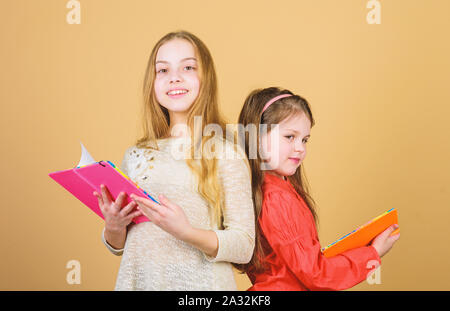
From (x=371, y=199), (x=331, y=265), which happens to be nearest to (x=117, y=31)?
(x=371, y=199)

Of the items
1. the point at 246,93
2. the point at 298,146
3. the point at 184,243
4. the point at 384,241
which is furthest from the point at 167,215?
the point at 246,93

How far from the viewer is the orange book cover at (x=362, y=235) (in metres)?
1.40

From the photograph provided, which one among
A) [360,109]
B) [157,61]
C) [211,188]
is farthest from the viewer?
[360,109]

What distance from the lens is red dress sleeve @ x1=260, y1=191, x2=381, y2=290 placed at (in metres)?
1.34

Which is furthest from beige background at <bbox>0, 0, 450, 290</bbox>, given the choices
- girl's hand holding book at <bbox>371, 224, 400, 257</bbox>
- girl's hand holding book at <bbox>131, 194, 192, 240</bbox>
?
girl's hand holding book at <bbox>131, 194, 192, 240</bbox>

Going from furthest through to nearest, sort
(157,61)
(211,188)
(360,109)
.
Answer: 1. (360,109)
2. (157,61)
3. (211,188)

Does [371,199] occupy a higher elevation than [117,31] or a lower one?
lower

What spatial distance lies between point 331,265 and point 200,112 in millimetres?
490

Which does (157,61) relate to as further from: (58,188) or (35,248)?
(35,248)

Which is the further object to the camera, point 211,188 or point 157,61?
point 157,61

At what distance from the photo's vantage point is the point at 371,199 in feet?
7.31

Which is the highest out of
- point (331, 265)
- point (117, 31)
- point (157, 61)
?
point (117, 31)

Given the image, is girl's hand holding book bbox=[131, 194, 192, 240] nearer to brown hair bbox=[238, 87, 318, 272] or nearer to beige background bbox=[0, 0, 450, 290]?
brown hair bbox=[238, 87, 318, 272]

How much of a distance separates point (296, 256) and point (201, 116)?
41cm
